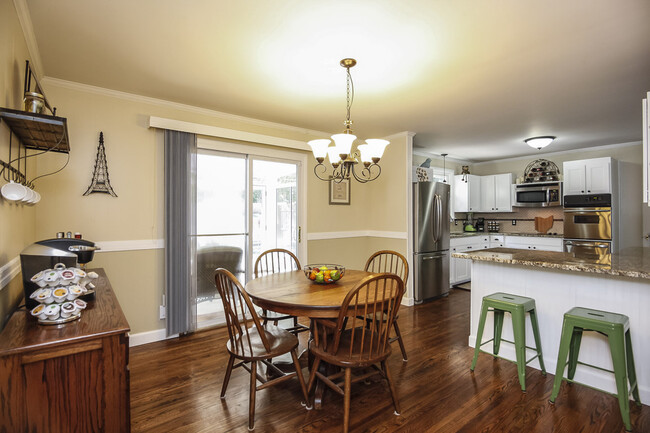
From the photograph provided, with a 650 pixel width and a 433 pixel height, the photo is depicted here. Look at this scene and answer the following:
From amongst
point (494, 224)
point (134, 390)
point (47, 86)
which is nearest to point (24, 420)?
point (134, 390)

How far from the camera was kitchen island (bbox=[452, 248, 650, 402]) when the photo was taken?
2246 millimetres

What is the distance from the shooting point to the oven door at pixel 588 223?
15.9 feet

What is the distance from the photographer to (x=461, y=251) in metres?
5.83

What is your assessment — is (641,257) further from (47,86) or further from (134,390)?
(47,86)

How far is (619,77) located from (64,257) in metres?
4.26

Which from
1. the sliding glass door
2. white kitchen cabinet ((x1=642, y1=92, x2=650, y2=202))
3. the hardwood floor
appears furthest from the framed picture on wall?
white kitchen cabinet ((x1=642, y1=92, x2=650, y2=202))

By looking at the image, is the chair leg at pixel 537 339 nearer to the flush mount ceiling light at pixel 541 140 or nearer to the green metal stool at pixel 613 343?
the green metal stool at pixel 613 343

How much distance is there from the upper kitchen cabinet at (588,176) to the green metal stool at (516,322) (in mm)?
3470

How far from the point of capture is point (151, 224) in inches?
128

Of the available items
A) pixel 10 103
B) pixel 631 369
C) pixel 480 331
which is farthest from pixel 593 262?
pixel 10 103

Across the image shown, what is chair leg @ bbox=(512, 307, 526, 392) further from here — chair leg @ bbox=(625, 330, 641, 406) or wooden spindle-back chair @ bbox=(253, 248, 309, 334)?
wooden spindle-back chair @ bbox=(253, 248, 309, 334)

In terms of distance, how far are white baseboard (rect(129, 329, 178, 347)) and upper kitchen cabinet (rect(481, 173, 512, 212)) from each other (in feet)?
19.5

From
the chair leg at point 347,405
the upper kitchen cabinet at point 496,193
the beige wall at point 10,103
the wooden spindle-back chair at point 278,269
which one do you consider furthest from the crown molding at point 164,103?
the upper kitchen cabinet at point 496,193

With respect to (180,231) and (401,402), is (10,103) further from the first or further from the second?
(401,402)
